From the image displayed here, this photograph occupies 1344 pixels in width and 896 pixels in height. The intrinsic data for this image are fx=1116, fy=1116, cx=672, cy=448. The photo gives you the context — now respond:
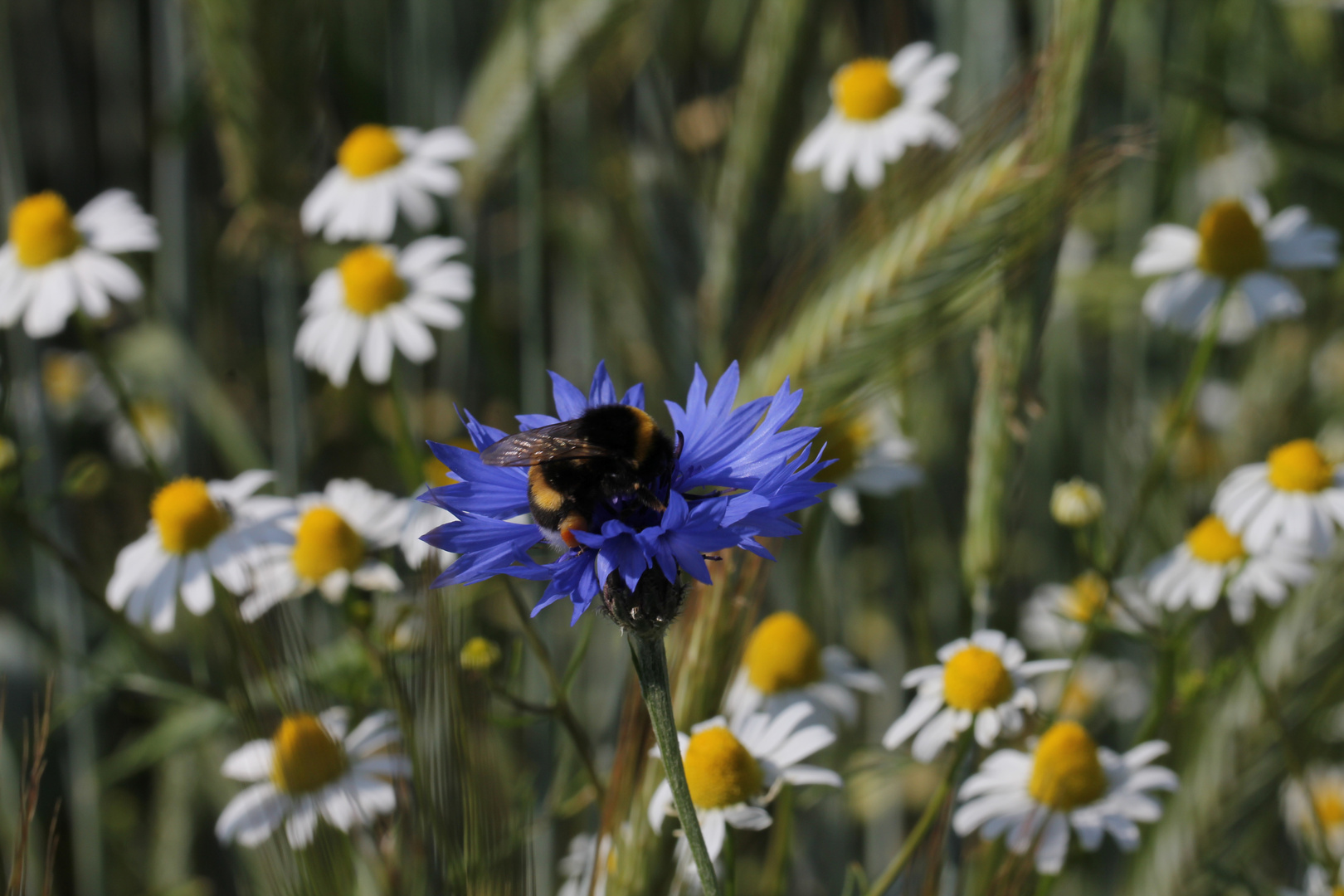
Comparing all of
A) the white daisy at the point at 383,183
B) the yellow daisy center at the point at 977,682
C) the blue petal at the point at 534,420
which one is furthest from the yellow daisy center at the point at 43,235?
the yellow daisy center at the point at 977,682

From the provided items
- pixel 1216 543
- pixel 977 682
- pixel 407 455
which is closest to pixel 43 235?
pixel 407 455

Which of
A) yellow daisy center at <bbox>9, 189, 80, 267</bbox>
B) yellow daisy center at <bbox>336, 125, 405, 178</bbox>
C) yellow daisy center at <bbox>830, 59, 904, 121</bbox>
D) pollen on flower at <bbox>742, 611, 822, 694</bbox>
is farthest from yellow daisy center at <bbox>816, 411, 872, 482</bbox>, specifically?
yellow daisy center at <bbox>9, 189, 80, 267</bbox>

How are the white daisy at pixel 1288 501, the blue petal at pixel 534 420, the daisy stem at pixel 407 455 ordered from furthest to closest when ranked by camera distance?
the daisy stem at pixel 407 455 < the white daisy at pixel 1288 501 < the blue petal at pixel 534 420

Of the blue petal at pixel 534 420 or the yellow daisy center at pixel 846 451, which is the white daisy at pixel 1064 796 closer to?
the yellow daisy center at pixel 846 451

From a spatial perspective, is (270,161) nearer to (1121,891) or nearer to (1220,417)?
(1121,891)

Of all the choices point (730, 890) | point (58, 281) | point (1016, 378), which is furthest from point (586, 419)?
point (58, 281)

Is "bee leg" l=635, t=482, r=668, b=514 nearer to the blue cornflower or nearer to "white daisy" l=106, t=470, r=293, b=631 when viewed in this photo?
the blue cornflower

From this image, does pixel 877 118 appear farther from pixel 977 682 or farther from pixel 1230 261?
pixel 977 682

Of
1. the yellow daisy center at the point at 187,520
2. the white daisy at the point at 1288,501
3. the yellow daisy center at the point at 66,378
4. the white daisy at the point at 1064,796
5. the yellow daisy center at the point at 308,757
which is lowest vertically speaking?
the white daisy at the point at 1064,796
